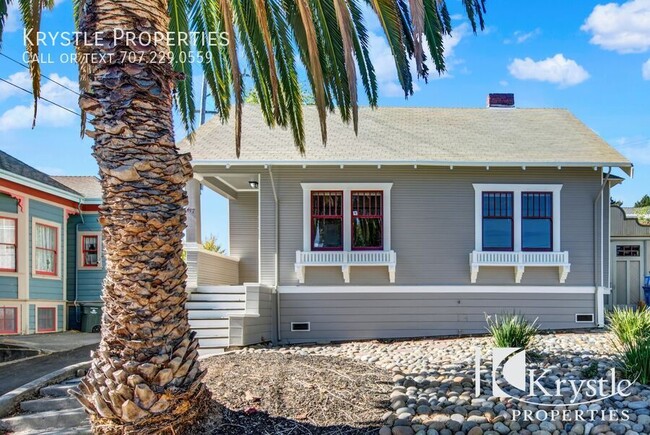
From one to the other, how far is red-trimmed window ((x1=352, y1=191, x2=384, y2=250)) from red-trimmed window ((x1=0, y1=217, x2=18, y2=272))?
771 centimetres

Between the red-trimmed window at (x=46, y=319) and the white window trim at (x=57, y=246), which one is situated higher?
the white window trim at (x=57, y=246)

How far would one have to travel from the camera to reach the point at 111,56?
4.58 metres

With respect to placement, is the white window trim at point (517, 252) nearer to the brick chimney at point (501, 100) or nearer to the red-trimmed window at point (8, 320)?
the brick chimney at point (501, 100)

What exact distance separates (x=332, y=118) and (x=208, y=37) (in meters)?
7.23

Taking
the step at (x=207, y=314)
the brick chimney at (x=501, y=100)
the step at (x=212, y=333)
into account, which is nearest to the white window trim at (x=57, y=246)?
the step at (x=207, y=314)

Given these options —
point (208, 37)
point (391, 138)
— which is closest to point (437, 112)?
point (391, 138)

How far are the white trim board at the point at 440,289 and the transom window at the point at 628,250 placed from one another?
4.23m

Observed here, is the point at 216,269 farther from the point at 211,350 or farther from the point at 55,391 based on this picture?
the point at 55,391

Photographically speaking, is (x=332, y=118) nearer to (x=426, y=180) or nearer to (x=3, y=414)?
(x=426, y=180)

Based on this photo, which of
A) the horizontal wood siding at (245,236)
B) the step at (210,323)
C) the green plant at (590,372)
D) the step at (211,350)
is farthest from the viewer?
the horizontal wood siding at (245,236)

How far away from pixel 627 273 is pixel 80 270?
1487 cm

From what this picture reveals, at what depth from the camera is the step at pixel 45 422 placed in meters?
5.42

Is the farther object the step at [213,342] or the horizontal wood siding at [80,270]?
the horizontal wood siding at [80,270]

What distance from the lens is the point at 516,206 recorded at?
1189 centimetres
